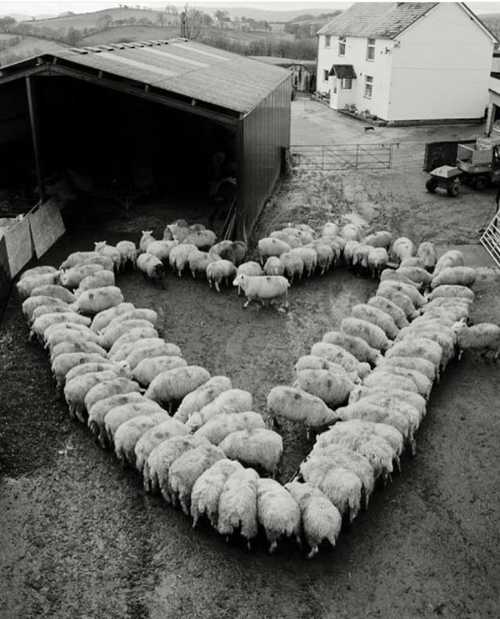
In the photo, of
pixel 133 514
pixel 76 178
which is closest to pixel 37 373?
pixel 133 514

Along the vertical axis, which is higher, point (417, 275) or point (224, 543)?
point (417, 275)

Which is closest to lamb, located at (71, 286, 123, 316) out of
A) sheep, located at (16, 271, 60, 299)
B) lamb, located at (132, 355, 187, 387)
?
sheep, located at (16, 271, 60, 299)

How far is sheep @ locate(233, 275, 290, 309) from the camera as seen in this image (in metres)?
15.4

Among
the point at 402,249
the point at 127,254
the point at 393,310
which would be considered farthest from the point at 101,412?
the point at 402,249

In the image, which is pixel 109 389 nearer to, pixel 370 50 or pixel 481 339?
pixel 481 339

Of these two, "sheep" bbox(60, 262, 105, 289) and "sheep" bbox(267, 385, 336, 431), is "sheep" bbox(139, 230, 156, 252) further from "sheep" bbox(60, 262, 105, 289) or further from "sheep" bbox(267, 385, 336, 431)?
"sheep" bbox(267, 385, 336, 431)

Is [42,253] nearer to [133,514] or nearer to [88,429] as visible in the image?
[88,429]

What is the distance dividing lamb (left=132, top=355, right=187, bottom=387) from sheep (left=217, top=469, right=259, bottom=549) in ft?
12.0

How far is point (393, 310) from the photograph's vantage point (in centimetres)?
1450

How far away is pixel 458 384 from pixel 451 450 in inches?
87.3

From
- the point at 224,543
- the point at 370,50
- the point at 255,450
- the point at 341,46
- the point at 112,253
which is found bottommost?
the point at 224,543

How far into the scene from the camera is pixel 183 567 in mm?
8391

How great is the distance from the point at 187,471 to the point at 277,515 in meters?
1.49

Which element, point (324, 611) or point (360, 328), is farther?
point (360, 328)
